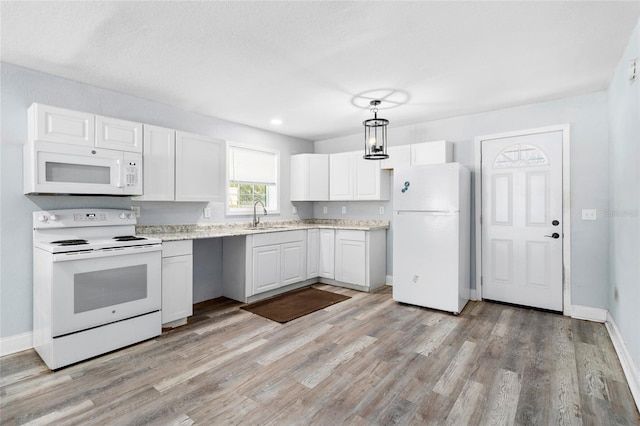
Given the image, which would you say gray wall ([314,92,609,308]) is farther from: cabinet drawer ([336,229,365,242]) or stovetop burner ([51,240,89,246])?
stovetop burner ([51,240,89,246])

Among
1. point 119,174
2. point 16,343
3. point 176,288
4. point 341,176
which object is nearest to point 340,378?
point 176,288

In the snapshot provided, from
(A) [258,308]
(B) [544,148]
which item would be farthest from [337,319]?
(B) [544,148]

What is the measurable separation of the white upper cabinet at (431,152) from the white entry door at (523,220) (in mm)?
421

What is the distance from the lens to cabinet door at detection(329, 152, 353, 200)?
493cm

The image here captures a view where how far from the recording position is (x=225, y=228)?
4258 millimetres

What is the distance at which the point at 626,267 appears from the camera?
246cm

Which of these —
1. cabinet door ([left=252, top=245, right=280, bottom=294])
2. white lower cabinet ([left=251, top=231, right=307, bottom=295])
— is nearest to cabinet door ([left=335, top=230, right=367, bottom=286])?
white lower cabinet ([left=251, top=231, right=307, bottom=295])

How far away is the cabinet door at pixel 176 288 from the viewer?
3058mm

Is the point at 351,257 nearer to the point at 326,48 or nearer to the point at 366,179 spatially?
the point at 366,179

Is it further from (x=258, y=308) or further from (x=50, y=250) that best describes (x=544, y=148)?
(x=50, y=250)

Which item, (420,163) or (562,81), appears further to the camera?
(420,163)

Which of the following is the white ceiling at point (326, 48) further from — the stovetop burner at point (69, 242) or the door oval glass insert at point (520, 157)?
the stovetop burner at point (69, 242)

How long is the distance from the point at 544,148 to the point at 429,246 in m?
1.69

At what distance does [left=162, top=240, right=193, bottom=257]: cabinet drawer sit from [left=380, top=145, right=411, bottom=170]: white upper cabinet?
2722 mm
